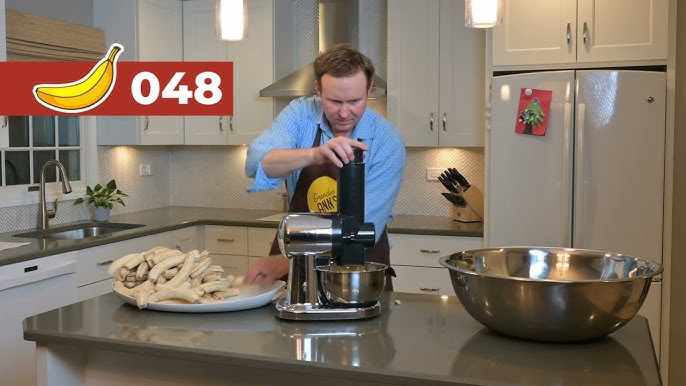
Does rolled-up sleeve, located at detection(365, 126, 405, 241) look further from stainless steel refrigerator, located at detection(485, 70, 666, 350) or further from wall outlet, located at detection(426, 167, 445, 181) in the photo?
wall outlet, located at detection(426, 167, 445, 181)

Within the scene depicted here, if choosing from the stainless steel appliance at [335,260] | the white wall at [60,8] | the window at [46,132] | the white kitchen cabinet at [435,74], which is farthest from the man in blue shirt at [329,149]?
the white wall at [60,8]

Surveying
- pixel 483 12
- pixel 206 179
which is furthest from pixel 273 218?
pixel 483 12

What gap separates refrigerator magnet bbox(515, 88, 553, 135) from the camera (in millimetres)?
3883

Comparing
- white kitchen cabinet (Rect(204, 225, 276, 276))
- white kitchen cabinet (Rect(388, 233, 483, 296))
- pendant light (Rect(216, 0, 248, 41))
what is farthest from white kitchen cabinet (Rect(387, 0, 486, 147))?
pendant light (Rect(216, 0, 248, 41))

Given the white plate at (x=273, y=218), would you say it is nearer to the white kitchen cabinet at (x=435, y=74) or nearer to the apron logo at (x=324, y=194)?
the white kitchen cabinet at (x=435, y=74)

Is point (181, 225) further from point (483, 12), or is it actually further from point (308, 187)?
point (483, 12)

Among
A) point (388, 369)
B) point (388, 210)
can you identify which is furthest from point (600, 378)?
point (388, 210)

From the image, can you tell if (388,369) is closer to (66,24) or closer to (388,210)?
(388,210)

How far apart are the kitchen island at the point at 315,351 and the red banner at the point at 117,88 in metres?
2.61

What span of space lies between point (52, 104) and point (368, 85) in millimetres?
2918

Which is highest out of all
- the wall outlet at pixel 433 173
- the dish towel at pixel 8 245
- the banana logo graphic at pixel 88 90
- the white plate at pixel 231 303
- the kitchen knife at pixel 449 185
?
the banana logo graphic at pixel 88 90

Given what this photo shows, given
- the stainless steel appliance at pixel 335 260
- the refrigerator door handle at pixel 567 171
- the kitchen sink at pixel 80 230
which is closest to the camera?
the stainless steel appliance at pixel 335 260

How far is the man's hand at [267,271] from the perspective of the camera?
7.71 feet

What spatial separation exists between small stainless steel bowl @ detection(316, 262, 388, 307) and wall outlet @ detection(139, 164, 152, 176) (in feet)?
11.8
